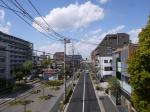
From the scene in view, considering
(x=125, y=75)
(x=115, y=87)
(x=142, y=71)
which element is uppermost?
(x=142, y=71)

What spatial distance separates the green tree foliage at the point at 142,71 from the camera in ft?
64.8

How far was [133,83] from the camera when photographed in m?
20.8

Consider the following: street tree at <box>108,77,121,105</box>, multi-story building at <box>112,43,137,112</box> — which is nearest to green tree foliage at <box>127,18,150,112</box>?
multi-story building at <box>112,43,137,112</box>

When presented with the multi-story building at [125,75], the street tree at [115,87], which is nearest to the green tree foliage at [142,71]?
the multi-story building at [125,75]

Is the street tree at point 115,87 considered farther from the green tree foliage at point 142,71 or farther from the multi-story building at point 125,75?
the green tree foliage at point 142,71

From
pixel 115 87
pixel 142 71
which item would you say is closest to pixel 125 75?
pixel 115 87

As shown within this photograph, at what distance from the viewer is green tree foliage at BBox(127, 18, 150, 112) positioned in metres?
19.8

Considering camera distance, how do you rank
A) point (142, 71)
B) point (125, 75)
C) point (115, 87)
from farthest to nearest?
point (115, 87)
point (125, 75)
point (142, 71)

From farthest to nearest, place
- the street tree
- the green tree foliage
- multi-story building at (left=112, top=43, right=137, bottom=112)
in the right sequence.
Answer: the street tree < multi-story building at (left=112, top=43, right=137, bottom=112) < the green tree foliage

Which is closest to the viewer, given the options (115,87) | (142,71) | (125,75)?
(142,71)

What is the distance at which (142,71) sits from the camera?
790 inches

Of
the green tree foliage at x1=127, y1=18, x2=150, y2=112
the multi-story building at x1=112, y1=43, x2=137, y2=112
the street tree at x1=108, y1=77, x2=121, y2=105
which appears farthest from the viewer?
the street tree at x1=108, y1=77, x2=121, y2=105

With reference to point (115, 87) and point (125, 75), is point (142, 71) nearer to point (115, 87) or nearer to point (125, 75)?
point (125, 75)

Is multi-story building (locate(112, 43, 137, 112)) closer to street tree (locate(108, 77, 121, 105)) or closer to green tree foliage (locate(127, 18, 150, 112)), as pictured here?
street tree (locate(108, 77, 121, 105))
